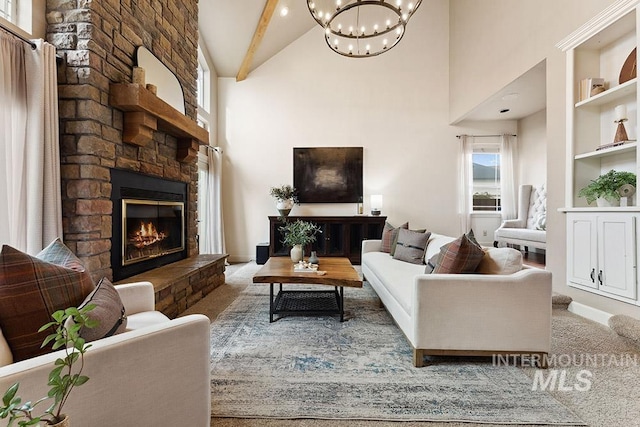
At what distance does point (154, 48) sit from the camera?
297 cm

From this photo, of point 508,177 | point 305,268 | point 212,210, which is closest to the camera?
point 305,268

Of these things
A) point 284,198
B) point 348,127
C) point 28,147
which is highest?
point 348,127

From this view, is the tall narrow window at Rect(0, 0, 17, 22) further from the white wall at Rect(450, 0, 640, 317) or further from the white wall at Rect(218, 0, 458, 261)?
the white wall at Rect(450, 0, 640, 317)

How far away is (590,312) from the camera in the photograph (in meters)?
2.65

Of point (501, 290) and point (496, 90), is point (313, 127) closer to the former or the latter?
point (496, 90)

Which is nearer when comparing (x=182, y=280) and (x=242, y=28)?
(x=182, y=280)

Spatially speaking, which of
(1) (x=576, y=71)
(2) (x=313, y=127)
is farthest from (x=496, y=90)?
(2) (x=313, y=127)

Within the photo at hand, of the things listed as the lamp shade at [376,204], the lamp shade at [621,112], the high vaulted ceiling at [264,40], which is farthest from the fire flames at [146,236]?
the lamp shade at [621,112]

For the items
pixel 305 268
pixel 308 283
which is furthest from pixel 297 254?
pixel 308 283

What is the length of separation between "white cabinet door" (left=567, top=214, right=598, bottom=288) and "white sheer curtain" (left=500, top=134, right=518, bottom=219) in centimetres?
301

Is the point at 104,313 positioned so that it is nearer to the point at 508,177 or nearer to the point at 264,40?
the point at 264,40

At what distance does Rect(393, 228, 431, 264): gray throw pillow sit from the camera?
3281 mm

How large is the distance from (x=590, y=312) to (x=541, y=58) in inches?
107

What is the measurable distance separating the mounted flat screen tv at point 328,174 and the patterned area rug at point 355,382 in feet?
11.5
